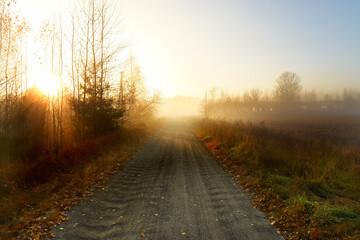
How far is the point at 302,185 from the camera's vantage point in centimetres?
732

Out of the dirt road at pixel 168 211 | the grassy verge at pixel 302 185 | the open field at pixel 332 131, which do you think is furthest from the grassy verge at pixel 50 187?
the open field at pixel 332 131

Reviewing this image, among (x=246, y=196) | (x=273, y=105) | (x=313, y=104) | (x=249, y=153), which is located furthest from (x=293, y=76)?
(x=246, y=196)

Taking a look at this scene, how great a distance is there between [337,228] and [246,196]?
262 cm

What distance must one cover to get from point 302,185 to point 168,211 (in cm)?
486

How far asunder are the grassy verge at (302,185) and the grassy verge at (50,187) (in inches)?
220

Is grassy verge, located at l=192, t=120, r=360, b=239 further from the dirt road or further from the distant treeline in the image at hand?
the distant treeline

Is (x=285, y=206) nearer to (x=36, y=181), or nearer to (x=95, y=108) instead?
(x=36, y=181)

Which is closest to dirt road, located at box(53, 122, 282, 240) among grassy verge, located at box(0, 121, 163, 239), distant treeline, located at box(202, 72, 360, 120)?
grassy verge, located at box(0, 121, 163, 239)

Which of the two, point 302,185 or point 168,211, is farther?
point 302,185

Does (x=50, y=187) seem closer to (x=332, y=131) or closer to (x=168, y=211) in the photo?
(x=168, y=211)

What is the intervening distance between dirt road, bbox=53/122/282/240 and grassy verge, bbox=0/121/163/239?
0.54m

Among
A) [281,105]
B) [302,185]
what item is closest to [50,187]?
[302,185]

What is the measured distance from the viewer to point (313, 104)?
278 feet

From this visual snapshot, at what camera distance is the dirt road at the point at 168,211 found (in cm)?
463
